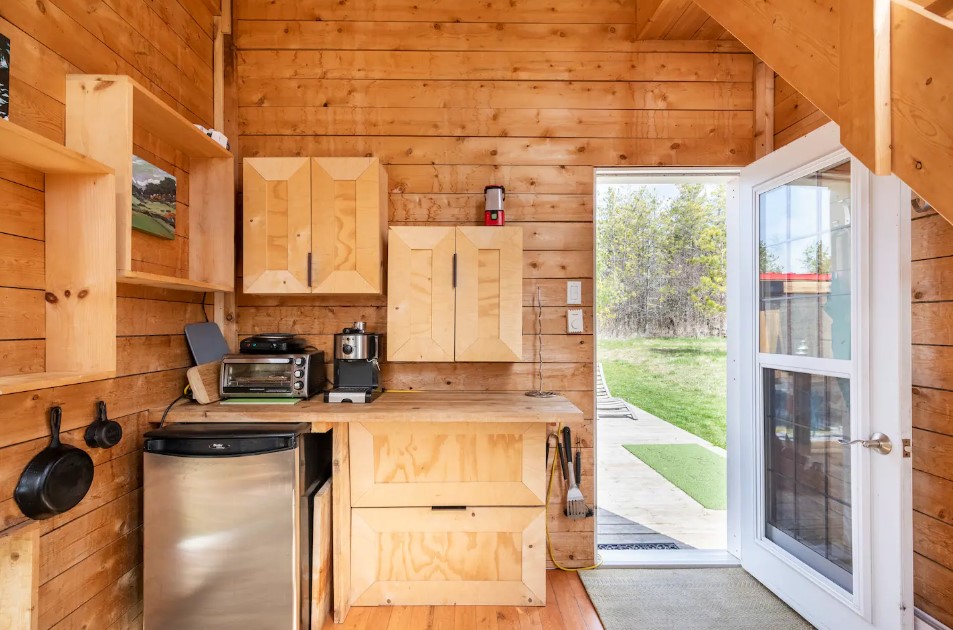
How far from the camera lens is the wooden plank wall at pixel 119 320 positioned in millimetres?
1399

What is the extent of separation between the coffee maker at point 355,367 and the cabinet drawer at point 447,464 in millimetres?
182

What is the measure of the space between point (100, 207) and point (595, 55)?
7.88 feet

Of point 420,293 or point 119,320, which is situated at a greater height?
point 420,293

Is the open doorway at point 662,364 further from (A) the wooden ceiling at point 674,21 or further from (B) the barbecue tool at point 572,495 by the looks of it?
(A) the wooden ceiling at point 674,21

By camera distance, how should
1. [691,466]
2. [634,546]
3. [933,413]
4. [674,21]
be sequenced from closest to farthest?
[933,413]
[674,21]
[634,546]
[691,466]

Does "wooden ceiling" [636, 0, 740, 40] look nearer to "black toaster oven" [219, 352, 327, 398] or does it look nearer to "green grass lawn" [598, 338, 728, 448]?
"green grass lawn" [598, 338, 728, 448]

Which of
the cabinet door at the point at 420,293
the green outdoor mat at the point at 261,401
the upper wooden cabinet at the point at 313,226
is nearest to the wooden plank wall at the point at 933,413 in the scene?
the cabinet door at the point at 420,293

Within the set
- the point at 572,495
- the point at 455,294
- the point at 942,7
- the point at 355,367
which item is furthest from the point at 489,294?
the point at 942,7

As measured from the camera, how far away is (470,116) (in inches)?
101

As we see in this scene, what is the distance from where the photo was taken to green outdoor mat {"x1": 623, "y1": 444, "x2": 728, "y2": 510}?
3131 mm

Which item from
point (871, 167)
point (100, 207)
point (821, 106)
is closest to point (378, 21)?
point (100, 207)

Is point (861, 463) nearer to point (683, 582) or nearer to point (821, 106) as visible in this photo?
point (683, 582)

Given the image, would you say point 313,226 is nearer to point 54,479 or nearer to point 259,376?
point 259,376

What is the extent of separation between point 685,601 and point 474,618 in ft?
3.29
